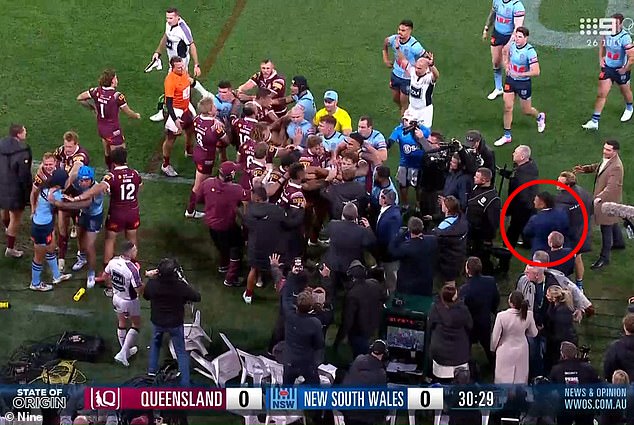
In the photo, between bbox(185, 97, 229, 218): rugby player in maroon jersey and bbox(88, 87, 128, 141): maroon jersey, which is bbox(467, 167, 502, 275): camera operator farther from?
bbox(88, 87, 128, 141): maroon jersey

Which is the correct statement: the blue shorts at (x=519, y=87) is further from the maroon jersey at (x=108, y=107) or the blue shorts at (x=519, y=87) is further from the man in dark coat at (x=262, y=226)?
the maroon jersey at (x=108, y=107)

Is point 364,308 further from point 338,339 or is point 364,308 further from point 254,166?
point 254,166

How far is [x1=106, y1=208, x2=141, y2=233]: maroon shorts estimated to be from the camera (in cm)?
1202

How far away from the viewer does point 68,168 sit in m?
12.1

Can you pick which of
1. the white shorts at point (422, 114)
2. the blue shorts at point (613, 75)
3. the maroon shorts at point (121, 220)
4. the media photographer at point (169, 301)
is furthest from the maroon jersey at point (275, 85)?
the blue shorts at point (613, 75)

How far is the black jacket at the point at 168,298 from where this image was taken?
1045 cm

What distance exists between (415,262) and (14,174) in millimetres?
4666

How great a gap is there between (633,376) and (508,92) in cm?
595

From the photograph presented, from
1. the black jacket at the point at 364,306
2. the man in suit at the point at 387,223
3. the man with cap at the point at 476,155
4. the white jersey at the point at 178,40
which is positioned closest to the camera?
the black jacket at the point at 364,306

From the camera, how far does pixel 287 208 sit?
458 inches

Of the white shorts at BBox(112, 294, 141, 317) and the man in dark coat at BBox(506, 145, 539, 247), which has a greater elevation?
the man in dark coat at BBox(506, 145, 539, 247)

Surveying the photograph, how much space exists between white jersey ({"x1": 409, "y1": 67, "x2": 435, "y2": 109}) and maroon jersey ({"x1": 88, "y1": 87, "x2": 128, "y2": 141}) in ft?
11.9

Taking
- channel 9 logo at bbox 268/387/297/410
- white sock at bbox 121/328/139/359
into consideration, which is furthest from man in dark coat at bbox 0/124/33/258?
channel 9 logo at bbox 268/387/297/410

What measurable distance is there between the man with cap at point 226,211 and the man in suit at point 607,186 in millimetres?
3871
